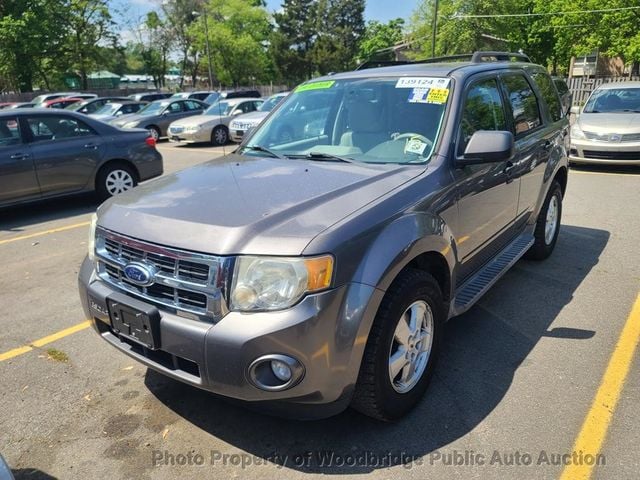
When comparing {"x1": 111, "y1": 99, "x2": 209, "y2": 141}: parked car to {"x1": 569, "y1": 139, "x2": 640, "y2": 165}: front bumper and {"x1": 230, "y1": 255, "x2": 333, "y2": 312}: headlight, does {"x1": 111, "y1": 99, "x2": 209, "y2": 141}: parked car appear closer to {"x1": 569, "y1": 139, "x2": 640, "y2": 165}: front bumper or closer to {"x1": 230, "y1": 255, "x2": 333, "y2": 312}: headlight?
{"x1": 569, "y1": 139, "x2": 640, "y2": 165}: front bumper

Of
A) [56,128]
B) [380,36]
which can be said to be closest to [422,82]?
[56,128]

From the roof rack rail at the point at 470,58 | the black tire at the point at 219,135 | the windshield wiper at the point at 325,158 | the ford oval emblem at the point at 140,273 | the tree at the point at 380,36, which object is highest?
the tree at the point at 380,36

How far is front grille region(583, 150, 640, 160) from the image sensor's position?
368 inches

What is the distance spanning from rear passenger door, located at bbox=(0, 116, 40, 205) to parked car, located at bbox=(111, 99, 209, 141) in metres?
10.4

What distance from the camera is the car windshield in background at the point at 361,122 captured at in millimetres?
3318

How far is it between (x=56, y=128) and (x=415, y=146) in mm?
6367

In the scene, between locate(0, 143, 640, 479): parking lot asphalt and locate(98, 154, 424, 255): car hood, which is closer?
locate(98, 154, 424, 255): car hood

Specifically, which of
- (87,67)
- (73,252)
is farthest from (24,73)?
(73,252)

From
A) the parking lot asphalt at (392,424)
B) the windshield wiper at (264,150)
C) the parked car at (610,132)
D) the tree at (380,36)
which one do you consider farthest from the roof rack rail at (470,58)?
the tree at (380,36)

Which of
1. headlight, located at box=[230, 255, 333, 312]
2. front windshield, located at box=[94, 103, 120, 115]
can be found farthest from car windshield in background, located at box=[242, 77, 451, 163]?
front windshield, located at box=[94, 103, 120, 115]

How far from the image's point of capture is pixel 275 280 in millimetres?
2240

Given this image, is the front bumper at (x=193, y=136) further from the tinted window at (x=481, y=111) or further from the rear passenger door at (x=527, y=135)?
the tinted window at (x=481, y=111)

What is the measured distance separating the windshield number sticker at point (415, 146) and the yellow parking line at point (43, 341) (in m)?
2.53

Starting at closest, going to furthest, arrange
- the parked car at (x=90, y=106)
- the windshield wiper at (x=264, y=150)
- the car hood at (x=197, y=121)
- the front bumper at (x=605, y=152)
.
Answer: the windshield wiper at (x=264, y=150) < the front bumper at (x=605, y=152) < the car hood at (x=197, y=121) < the parked car at (x=90, y=106)
